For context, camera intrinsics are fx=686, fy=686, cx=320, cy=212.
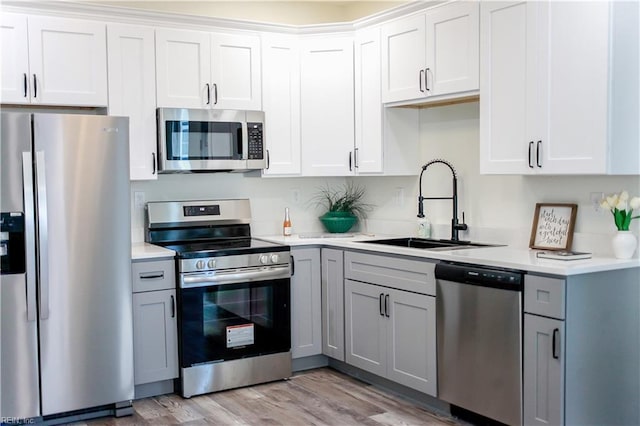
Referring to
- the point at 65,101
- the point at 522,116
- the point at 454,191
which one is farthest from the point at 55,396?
the point at 522,116

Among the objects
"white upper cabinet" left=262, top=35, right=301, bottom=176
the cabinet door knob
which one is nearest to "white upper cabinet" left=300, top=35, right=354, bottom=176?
"white upper cabinet" left=262, top=35, right=301, bottom=176

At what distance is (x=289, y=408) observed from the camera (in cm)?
379

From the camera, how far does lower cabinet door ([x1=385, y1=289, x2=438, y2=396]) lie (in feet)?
11.9

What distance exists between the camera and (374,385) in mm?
4168

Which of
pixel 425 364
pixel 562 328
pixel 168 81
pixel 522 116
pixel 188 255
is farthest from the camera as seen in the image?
pixel 168 81

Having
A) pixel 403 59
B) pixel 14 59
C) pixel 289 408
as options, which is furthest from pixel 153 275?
pixel 403 59

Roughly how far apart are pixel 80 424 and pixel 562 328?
8.15ft

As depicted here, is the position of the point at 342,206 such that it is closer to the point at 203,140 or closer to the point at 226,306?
the point at 203,140

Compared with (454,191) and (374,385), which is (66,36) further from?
(374,385)

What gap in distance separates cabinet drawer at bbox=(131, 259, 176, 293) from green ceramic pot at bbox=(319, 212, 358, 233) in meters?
1.34

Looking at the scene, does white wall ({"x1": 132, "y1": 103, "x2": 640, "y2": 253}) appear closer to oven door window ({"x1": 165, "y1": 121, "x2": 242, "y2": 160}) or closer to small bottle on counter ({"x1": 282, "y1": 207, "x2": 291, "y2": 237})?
small bottle on counter ({"x1": 282, "y1": 207, "x2": 291, "y2": 237})

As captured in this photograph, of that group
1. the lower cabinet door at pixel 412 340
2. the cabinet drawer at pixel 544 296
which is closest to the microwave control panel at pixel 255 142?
the lower cabinet door at pixel 412 340

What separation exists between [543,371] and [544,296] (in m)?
0.33

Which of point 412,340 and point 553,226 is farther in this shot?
point 412,340
